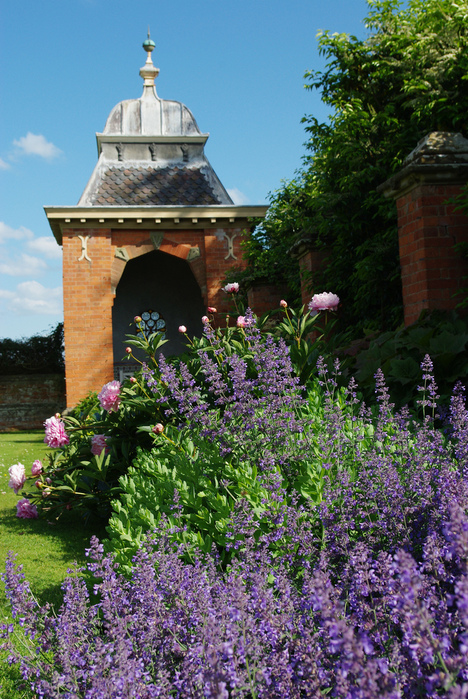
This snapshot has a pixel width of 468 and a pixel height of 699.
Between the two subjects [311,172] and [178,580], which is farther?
[311,172]

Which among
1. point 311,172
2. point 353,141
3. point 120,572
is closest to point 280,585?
point 120,572

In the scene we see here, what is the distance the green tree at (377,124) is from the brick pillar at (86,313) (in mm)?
8412

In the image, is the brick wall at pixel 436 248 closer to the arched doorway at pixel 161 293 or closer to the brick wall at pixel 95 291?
the brick wall at pixel 95 291

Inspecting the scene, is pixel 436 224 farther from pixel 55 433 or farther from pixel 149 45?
pixel 149 45

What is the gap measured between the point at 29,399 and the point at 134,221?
904 cm

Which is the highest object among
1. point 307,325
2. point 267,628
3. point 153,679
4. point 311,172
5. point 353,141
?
point 311,172

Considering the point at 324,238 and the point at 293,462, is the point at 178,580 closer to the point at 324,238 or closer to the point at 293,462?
the point at 293,462

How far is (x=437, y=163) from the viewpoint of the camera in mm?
4688

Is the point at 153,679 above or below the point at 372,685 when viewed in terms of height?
below

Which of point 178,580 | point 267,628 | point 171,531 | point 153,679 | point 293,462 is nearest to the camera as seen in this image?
point 267,628

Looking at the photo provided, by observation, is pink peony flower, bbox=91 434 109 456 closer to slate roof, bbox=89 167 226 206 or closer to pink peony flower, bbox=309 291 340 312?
pink peony flower, bbox=309 291 340 312

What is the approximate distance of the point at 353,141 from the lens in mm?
6527

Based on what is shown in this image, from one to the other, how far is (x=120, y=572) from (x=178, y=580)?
76cm

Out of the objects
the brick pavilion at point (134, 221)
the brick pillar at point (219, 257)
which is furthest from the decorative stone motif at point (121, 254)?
the brick pillar at point (219, 257)
